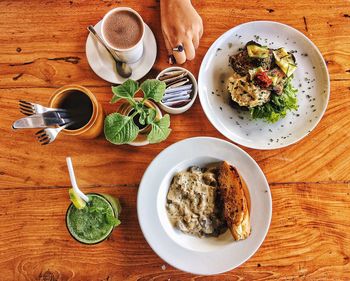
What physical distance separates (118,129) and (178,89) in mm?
358

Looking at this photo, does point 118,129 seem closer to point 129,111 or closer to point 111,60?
point 129,111

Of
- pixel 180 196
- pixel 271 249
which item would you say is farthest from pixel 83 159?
pixel 271 249

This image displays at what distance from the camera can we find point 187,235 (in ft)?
4.34

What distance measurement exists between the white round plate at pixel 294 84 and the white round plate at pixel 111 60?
204mm

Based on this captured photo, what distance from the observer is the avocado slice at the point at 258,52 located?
1.41 metres

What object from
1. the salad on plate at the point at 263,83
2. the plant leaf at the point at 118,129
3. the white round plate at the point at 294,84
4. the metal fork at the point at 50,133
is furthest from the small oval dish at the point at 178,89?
the metal fork at the point at 50,133

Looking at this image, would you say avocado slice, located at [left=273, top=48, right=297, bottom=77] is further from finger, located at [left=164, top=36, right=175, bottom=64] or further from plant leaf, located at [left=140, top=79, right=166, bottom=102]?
plant leaf, located at [left=140, top=79, right=166, bottom=102]

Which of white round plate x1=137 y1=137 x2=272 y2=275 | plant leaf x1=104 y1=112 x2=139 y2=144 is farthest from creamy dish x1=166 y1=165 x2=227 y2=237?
plant leaf x1=104 y1=112 x2=139 y2=144

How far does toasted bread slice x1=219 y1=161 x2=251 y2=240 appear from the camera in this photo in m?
1.27

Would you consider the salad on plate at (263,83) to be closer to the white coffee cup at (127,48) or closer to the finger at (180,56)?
the finger at (180,56)

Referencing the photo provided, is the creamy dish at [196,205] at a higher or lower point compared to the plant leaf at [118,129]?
lower

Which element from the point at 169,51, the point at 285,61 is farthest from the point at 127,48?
the point at 285,61

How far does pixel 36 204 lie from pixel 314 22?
4.19 ft

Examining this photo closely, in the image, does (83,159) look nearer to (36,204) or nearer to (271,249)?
(36,204)
